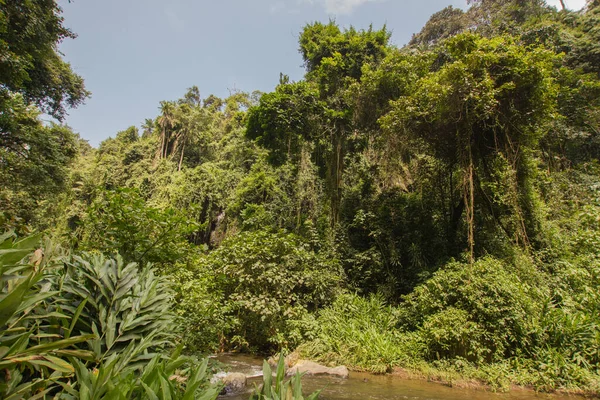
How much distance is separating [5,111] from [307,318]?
427 inches

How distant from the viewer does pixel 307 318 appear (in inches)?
321

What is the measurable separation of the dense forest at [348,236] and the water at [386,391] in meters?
0.45

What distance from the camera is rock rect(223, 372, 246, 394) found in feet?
17.7

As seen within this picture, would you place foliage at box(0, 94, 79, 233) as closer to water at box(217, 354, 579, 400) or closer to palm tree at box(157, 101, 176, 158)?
water at box(217, 354, 579, 400)

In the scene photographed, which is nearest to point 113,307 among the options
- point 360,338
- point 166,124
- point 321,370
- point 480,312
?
point 321,370

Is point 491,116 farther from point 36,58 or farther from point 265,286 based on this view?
point 36,58

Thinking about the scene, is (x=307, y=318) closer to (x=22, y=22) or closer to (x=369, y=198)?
(x=369, y=198)

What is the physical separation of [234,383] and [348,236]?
6842 millimetres

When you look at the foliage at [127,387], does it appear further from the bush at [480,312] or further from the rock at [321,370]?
the bush at [480,312]

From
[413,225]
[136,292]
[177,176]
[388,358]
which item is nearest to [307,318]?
[388,358]

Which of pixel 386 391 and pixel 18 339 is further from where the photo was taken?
pixel 386 391

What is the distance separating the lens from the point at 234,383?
5.52m

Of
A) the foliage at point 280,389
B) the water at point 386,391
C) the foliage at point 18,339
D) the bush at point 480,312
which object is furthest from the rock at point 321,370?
the foliage at point 18,339

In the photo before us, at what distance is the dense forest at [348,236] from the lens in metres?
2.02
